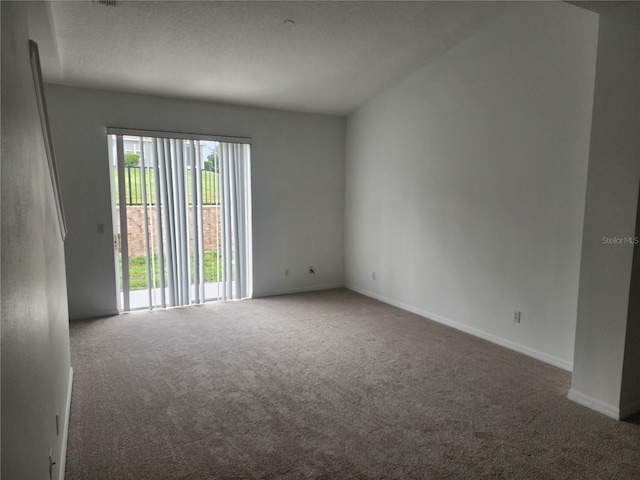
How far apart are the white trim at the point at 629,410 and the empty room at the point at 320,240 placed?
1cm

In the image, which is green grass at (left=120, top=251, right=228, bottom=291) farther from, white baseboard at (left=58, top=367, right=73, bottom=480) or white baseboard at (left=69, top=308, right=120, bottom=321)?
white baseboard at (left=58, top=367, right=73, bottom=480)

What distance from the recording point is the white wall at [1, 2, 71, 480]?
40.5 inches

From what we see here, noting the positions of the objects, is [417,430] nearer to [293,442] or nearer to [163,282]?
[293,442]

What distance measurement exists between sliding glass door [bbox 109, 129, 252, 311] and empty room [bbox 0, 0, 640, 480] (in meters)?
0.03

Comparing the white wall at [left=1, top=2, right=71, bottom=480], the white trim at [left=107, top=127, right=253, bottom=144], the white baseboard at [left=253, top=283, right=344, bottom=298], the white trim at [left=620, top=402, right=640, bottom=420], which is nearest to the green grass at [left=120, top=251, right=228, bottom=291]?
the white baseboard at [left=253, top=283, right=344, bottom=298]

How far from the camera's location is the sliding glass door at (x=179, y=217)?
486cm

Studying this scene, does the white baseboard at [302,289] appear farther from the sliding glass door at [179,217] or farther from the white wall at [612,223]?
the white wall at [612,223]

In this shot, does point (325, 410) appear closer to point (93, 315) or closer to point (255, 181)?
point (93, 315)

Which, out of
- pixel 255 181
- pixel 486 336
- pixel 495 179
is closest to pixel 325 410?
pixel 486 336

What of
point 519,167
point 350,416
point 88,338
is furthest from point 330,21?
Answer: point 88,338

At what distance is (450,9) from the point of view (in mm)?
3576

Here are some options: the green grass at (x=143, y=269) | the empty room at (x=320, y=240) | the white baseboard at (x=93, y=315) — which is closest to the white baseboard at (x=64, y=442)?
the empty room at (x=320, y=240)

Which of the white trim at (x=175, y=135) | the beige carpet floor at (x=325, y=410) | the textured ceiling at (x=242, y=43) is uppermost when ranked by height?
the textured ceiling at (x=242, y=43)

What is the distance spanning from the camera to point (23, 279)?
1.24 meters
